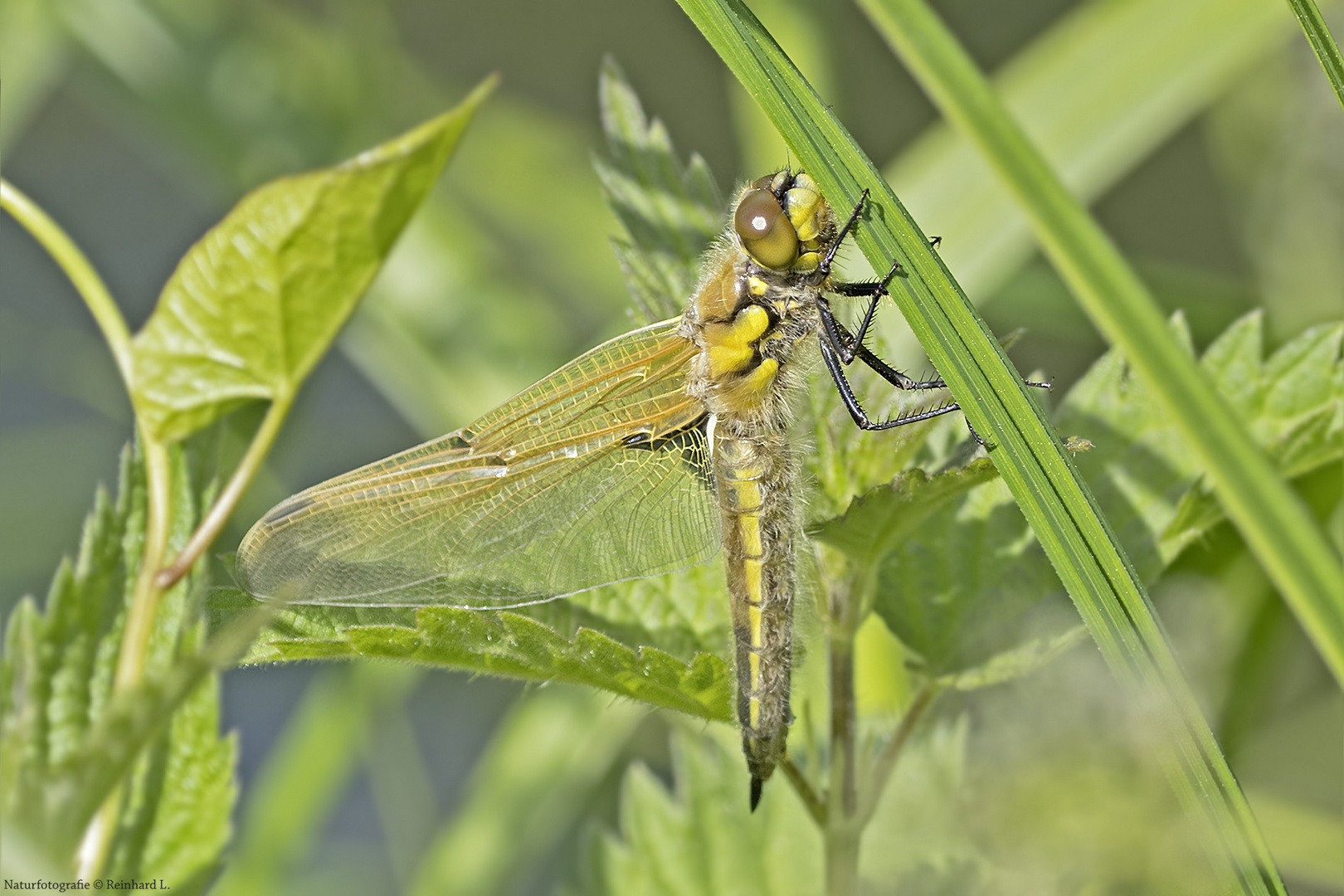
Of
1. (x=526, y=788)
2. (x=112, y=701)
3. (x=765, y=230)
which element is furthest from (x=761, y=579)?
(x=526, y=788)

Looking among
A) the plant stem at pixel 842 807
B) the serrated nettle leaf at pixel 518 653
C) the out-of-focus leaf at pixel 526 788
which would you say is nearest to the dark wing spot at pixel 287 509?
the serrated nettle leaf at pixel 518 653

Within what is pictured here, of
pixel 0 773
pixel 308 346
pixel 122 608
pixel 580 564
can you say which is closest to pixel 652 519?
pixel 580 564

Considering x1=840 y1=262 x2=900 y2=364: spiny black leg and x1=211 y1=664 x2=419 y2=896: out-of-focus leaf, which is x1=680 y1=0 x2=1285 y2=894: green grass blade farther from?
x1=211 y1=664 x2=419 y2=896: out-of-focus leaf

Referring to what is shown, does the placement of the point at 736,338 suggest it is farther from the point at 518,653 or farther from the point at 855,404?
the point at 518,653

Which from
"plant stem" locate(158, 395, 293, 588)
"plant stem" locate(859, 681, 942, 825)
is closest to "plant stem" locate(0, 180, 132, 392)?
"plant stem" locate(158, 395, 293, 588)

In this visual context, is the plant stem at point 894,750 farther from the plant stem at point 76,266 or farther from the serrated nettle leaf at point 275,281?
the plant stem at point 76,266

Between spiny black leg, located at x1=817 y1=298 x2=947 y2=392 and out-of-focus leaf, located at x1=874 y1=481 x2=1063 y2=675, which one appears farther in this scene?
spiny black leg, located at x1=817 y1=298 x2=947 y2=392
